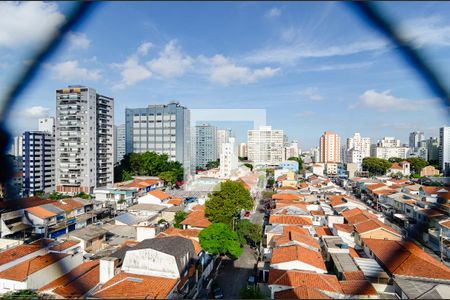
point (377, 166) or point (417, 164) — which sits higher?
point (417, 164)

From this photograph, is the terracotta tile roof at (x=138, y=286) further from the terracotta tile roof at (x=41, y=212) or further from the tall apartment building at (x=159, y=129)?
the tall apartment building at (x=159, y=129)

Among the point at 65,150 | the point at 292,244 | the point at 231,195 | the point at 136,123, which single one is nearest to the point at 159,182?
the point at 65,150

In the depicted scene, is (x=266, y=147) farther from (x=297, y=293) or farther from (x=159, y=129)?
(x=297, y=293)

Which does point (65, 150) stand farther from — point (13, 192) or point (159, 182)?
point (13, 192)

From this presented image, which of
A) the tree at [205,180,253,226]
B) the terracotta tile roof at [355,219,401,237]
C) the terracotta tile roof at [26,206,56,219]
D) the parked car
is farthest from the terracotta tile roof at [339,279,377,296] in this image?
the terracotta tile roof at [26,206,56,219]

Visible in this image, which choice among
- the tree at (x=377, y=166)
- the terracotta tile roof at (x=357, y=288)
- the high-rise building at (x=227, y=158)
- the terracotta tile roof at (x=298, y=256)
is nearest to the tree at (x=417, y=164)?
the tree at (x=377, y=166)

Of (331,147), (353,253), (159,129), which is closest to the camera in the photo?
(353,253)

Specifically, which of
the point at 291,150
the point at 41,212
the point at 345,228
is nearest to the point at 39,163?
the point at 41,212
